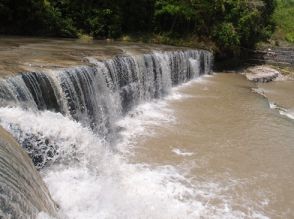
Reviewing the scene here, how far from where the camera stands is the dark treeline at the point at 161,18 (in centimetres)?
1723

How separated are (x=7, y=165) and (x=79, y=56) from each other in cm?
658

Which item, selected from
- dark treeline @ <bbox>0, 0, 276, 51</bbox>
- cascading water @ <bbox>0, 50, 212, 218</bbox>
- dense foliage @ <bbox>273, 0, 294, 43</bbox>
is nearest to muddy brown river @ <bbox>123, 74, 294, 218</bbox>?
cascading water @ <bbox>0, 50, 212, 218</bbox>

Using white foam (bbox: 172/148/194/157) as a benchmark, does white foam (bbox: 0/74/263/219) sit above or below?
above

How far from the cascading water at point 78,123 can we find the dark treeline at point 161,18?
6792 mm

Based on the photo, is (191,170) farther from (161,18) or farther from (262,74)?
(161,18)

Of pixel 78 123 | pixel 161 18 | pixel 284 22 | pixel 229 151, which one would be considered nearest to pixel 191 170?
pixel 229 151

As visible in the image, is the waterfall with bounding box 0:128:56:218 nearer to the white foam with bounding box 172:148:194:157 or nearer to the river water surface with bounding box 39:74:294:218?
the river water surface with bounding box 39:74:294:218

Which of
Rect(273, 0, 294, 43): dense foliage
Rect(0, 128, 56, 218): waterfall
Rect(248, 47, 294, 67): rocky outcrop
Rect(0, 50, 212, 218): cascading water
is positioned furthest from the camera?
Rect(273, 0, 294, 43): dense foliage

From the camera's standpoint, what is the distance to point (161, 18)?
61.0 feet

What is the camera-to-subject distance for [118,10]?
17.8m

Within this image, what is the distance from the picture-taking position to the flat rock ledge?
16.2 meters

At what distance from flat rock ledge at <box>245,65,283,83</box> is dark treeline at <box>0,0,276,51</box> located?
1.29 metres

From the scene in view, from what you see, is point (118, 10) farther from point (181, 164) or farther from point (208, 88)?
point (181, 164)

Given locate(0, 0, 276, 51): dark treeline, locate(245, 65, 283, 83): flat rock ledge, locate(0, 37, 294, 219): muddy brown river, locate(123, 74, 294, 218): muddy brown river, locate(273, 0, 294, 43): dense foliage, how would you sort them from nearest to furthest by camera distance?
locate(0, 37, 294, 219): muddy brown river, locate(123, 74, 294, 218): muddy brown river, locate(245, 65, 283, 83): flat rock ledge, locate(0, 0, 276, 51): dark treeline, locate(273, 0, 294, 43): dense foliage
